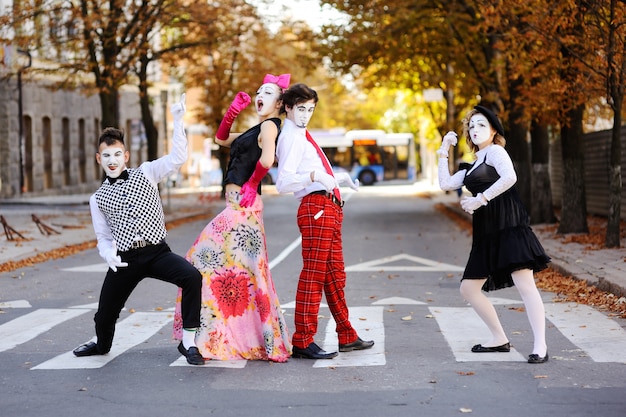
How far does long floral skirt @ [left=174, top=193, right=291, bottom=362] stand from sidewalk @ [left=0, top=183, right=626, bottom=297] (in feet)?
16.2

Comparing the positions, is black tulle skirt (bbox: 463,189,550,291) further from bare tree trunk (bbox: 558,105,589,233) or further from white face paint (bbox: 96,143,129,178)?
Result: bare tree trunk (bbox: 558,105,589,233)

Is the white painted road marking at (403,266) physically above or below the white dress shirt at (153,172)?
below

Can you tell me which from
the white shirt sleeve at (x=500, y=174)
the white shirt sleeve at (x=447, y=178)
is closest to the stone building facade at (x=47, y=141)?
the white shirt sleeve at (x=447, y=178)

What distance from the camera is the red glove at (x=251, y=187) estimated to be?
8.57m

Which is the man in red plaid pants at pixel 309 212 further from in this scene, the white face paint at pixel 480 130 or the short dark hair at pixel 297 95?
the white face paint at pixel 480 130

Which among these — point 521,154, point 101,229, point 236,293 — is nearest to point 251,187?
point 236,293

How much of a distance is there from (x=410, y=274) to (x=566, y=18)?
5214mm

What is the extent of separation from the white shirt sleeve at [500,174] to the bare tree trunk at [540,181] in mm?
16769

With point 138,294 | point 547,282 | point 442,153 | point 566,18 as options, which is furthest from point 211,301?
point 566,18

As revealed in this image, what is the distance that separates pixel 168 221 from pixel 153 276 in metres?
21.8

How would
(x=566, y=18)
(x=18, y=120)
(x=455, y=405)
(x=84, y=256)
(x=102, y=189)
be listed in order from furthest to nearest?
(x=18, y=120), (x=84, y=256), (x=566, y=18), (x=102, y=189), (x=455, y=405)

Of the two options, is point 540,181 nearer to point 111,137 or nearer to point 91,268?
point 91,268

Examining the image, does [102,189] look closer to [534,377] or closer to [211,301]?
[211,301]

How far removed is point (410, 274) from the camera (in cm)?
1609
